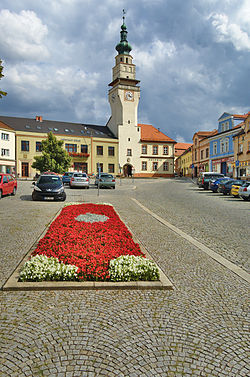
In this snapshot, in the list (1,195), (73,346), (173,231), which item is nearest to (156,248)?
(173,231)

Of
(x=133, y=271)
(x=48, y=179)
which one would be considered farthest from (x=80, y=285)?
(x=48, y=179)

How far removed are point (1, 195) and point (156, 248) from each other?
50.6ft

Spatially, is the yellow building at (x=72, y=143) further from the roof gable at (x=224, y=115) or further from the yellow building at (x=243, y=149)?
the yellow building at (x=243, y=149)

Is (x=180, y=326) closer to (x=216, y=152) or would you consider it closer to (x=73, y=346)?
(x=73, y=346)

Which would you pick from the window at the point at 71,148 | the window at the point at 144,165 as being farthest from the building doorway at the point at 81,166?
the window at the point at 144,165

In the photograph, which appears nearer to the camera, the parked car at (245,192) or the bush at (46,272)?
the bush at (46,272)

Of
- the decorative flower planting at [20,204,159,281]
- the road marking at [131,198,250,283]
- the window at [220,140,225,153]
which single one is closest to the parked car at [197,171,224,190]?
the window at [220,140,225,153]

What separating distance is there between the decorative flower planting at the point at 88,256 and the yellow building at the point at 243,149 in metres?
38.0

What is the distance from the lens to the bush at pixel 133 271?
196 inches

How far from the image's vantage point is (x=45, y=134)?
202 feet

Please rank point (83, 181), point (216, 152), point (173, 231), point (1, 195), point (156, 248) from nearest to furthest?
1. point (156, 248)
2. point (173, 231)
3. point (1, 195)
4. point (83, 181)
5. point (216, 152)

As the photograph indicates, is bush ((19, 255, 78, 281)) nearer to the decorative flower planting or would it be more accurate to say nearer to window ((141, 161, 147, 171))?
the decorative flower planting

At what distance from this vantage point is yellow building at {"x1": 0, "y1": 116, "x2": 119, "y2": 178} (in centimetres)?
5991

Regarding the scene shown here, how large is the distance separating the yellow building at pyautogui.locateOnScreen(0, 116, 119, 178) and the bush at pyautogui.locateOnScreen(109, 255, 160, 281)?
2276 inches
